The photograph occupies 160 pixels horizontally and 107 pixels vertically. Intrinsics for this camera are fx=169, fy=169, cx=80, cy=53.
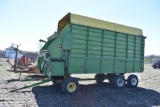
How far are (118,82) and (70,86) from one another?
11.0 ft

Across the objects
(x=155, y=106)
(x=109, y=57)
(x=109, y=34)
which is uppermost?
(x=109, y=34)

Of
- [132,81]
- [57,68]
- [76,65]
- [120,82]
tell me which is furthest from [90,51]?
[132,81]

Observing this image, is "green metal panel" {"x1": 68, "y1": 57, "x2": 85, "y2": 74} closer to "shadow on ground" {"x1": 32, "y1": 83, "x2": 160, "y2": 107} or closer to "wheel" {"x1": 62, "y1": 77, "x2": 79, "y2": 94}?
"wheel" {"x1": 62, "y1": 77, "x2": 79, "y2": 94}

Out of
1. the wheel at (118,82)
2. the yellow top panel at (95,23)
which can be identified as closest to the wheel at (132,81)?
the wheel at (118,82)

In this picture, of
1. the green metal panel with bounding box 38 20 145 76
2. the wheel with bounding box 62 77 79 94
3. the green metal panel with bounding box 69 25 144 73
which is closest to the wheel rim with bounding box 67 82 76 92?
the wheel with bounding box 62 77 79 94

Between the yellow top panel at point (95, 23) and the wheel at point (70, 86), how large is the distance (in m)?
2.77

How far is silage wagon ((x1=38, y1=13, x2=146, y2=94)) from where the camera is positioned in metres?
7.91

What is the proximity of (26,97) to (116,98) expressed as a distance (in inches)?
157

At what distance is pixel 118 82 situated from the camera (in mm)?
9922

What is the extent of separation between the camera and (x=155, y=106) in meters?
7.11

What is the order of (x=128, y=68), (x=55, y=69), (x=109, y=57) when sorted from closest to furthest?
1. (x=55, y=69)
2. (x=109, y=57)
3. (x=128, y=68)

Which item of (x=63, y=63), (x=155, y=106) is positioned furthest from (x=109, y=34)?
(x=155, y=106)

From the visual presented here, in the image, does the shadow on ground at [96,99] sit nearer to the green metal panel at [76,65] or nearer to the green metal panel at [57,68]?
the green metal panel at [57,68]

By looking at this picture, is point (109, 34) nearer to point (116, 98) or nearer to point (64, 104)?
point (116, 98)
